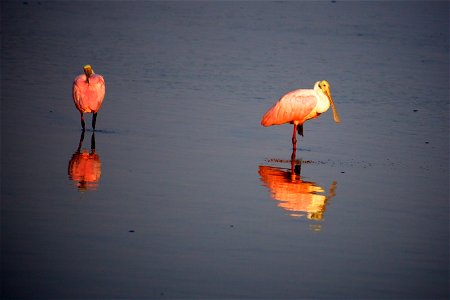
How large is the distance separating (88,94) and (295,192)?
4.48 metres

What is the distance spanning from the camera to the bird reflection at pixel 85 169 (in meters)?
10.8

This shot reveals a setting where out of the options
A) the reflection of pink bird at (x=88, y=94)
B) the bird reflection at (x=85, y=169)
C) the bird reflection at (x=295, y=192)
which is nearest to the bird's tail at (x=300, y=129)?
→ the bird reflection at (x=295, y=192)

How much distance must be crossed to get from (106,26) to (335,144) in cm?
1707

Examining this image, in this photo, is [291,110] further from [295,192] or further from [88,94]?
[295,192]

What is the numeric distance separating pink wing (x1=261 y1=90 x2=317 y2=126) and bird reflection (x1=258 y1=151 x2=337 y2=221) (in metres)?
1.80

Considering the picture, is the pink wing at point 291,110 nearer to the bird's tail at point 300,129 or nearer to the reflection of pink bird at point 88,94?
the bird's tail at point 300,129

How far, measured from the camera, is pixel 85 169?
11.6m

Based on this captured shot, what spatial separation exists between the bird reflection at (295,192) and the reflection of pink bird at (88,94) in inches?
127

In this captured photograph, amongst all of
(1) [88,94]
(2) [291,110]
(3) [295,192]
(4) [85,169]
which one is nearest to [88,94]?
(1) [88,94]

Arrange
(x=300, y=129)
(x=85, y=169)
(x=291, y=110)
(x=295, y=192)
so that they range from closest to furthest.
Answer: (x=295, y=192), (x=85, y=169), (x=291, y=110), (x=300, y=129)

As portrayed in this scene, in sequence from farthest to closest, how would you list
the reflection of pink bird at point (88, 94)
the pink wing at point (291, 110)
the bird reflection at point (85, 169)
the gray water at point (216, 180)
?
the reflection of pink bird at point (88, 94) < the pink wing at point (291, 110) < the bird reflection at point (85, 169) < the gray water at point (216, 180)

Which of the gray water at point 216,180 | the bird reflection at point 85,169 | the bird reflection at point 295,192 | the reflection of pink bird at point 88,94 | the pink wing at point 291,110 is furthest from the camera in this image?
the reflection of pink bird at point 88,94

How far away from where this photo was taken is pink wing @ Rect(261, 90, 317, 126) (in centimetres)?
1451

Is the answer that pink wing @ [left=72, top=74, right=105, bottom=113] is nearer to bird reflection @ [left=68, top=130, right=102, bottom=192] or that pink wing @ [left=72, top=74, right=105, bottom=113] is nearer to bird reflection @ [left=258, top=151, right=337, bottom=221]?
bird reflection @ [left=68, top=130, right=102, bottom=192]
